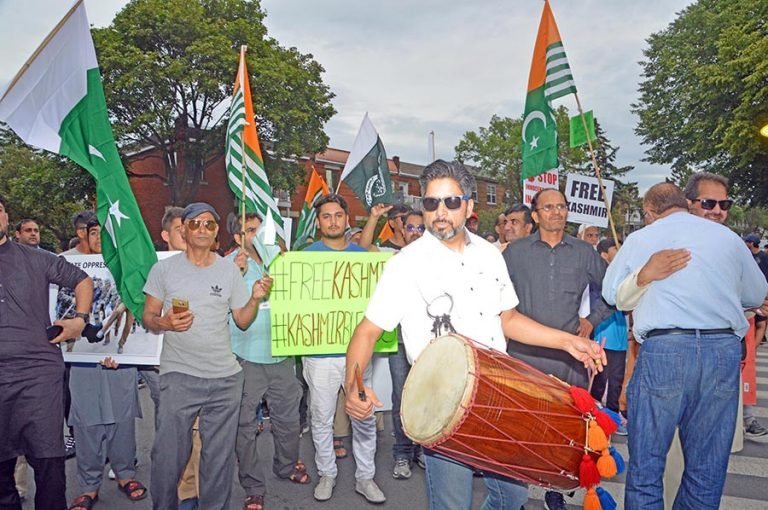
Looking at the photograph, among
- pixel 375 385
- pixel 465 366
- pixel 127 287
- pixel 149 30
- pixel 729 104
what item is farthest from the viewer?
pixel 149 30

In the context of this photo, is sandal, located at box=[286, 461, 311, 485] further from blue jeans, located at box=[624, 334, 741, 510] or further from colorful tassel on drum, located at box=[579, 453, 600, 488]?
colorful tassel on drum, located at box=[579, 453, 600, 488]

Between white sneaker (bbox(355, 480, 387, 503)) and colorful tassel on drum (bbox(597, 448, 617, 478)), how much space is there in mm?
2218

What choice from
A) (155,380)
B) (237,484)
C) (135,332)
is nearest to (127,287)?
(135,332)

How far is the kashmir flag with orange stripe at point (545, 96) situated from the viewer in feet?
19.7

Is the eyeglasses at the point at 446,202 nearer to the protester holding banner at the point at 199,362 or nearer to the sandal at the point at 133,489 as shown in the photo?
the protester holding banner at the point at 199,362

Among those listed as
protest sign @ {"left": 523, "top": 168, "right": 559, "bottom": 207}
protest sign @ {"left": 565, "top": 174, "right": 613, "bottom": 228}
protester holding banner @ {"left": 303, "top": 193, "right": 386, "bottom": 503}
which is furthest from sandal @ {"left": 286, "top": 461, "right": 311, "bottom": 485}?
protest sign @ {"left": 565, "top": 174, "right": 613, "bottom": 228}

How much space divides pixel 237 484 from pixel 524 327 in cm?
312

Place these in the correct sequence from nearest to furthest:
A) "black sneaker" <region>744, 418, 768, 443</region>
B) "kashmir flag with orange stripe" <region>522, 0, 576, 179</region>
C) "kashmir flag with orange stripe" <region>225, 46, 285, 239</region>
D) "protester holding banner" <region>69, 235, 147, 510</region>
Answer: "protester holding banner" <region>69, 235, 147, 510</region>
"kashmir flag with orange stripe" <region>225, 46, 285, 239</region>
"black sneaker" <region>744, 418, 768, 443</region>
"kashmir flag with orange stripe" <region>522, 0, 576, 179</region>

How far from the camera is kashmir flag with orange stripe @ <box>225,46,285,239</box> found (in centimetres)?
475

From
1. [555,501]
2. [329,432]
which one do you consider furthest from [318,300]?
[555,501]

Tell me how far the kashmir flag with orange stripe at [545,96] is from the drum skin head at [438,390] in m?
3.94

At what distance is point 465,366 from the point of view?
2355mm

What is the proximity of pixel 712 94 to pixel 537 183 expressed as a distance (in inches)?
771

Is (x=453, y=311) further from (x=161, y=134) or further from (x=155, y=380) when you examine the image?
(x=161, y=134)
